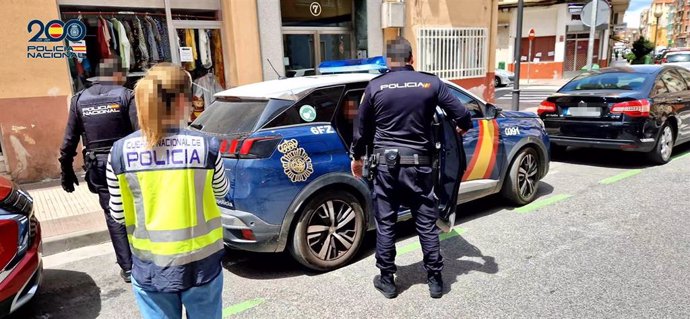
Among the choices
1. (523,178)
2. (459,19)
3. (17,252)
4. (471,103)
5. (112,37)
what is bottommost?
(523,178)

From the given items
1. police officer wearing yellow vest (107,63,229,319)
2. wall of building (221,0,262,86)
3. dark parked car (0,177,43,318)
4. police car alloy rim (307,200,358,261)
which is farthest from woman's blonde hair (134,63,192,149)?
wall of building (221,0,262,86)

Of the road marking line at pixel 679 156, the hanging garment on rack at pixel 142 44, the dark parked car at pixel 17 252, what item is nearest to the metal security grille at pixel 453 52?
the road marking line at pixel 679 156

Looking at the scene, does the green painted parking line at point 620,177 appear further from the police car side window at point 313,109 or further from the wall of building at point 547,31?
the wall of building at point 547,31

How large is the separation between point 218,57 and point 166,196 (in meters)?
7.37

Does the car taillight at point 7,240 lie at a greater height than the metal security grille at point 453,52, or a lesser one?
lesser

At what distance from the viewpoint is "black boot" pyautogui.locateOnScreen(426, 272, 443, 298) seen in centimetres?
361

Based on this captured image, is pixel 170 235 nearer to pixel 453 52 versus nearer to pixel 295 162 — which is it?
pixel 295 162

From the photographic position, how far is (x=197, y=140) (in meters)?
2.08

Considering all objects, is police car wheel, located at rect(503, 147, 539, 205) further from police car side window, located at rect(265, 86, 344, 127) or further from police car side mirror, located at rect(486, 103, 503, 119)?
police car side window, located at rect(265, 86, 344, 127)

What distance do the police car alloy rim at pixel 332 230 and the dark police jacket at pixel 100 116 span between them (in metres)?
1.62

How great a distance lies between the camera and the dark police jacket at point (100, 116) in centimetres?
385

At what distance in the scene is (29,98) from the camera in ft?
22.6

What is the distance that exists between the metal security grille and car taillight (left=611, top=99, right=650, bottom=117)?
201 inches

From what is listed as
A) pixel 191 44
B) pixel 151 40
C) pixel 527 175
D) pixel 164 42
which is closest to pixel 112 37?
pixel 151 40
